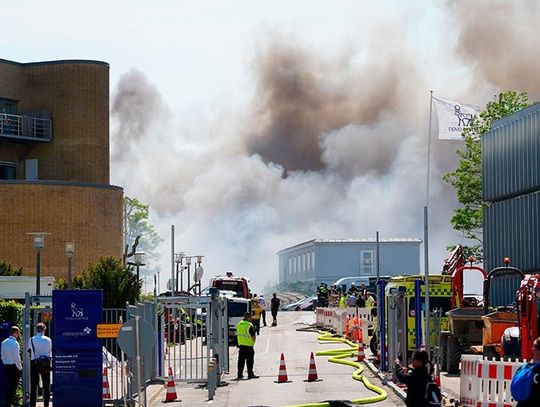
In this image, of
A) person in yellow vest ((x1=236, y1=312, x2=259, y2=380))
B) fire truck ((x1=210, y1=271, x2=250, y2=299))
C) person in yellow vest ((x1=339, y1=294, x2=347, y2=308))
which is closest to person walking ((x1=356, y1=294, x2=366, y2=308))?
person in yellow vest ((x1=339, y1=294, x2=347, y2=308))

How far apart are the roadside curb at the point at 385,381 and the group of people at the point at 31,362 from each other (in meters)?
6.94

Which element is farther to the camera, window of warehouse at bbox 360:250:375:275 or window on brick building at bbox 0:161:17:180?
window of warehouse at bbox 360:250:375:275

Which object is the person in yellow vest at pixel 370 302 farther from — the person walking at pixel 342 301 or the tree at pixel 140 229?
the tree at pixel 140 229

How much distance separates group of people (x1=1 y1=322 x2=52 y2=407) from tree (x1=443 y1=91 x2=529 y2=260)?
44453mm

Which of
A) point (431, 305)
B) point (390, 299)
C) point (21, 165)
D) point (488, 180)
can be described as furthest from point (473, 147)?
point (390, 299)

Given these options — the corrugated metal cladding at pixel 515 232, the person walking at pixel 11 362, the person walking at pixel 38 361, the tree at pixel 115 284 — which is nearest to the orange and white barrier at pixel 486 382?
the person walking at pixel 38 361

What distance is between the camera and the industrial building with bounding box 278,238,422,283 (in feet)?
339

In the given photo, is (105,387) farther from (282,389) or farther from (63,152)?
(63,152)

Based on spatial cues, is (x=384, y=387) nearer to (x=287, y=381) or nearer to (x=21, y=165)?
(x=287, y=381)

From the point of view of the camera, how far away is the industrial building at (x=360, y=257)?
339ft

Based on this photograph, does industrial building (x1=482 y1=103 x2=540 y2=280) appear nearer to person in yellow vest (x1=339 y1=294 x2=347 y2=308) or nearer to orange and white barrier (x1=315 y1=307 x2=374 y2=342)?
orange and white barrier (x1=315 y1=307 x2=374 y2=342)

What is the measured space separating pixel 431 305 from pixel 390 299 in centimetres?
443

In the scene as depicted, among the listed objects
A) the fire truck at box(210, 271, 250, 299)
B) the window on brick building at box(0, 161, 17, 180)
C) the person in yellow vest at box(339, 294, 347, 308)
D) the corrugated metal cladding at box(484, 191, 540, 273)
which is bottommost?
the person in yellow vest at box(339, 294, 347, 308)

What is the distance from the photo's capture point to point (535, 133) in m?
45.0
